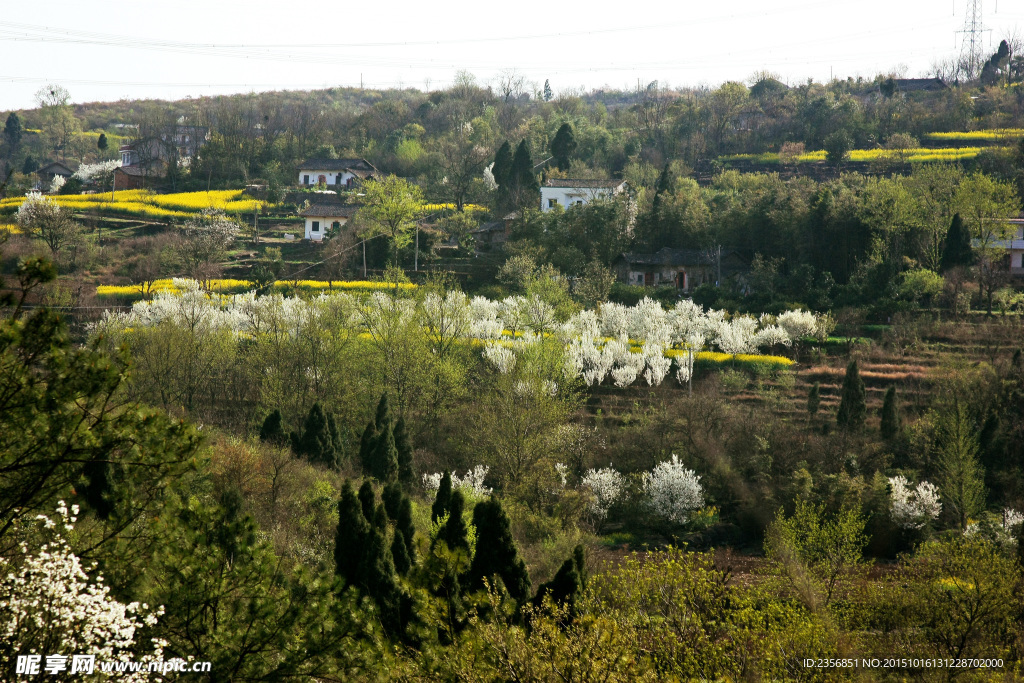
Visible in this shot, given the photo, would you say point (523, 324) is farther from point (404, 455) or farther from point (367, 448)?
point (367, 448)

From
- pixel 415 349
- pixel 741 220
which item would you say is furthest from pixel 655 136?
pixel 415 349

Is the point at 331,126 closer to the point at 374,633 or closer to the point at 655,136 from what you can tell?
the point at 655,136

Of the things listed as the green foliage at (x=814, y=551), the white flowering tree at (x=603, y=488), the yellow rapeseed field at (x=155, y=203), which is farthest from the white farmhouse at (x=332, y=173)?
the green foliage at (x=814, y=551)

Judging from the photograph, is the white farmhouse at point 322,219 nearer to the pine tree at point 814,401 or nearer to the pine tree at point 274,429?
the pine tree at point 274,429

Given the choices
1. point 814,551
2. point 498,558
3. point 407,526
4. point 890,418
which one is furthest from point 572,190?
point 498,558

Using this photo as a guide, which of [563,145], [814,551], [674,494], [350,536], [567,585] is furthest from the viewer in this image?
[563,145]

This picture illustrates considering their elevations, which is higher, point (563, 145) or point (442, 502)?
point (563, 145)
